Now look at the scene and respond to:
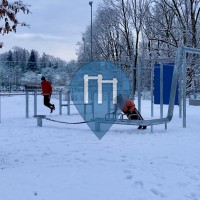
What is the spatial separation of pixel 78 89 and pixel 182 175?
18.8 metres

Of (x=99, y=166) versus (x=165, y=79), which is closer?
(x=99, y=166)

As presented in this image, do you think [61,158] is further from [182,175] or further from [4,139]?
[4,139]

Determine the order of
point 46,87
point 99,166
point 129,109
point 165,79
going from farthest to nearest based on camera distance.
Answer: point 46,87, point 165,79, point 129,109, point 99,166

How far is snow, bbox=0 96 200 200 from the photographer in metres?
4.53

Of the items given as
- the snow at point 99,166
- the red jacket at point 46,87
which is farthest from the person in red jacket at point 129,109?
the red jacket at point 46,87

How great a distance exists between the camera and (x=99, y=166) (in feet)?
19.0

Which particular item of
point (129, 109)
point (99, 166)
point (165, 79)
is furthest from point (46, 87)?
point (99, 166)

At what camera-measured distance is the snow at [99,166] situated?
4527 mm

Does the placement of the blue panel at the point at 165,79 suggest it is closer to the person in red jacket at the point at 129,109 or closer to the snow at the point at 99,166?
the person in red jacket at the point at 129,109

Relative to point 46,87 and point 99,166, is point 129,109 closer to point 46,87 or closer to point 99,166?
point 99,166

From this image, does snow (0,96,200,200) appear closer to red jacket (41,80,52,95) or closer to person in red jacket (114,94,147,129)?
person in red jacket (114,94,147,129)

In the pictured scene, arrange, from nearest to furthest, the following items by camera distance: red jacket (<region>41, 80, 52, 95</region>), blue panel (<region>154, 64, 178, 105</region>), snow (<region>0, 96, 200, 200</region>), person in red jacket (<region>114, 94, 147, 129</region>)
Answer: snow (<region>0, 96, 200, 200</region>) < person in red jacket (<region>114, 94, 147, 129</region>) < blue panel (<region>154, 64, 178, 105</region>) < red jacket (<region>41, 80, 52, 95</region>)

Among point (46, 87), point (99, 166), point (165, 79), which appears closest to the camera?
point (99, 166)

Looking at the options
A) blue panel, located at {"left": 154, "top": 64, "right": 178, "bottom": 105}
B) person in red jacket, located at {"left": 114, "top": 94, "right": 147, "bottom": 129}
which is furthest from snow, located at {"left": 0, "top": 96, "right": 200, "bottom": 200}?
blue panel, located at {"left": 154, "top": 64, "right": 178, "bottom": 105}
